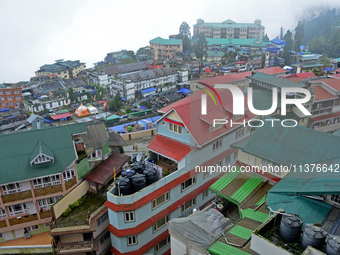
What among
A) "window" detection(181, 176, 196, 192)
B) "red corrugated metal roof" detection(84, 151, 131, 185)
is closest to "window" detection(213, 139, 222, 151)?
"window" detection(181, 176, 196, 192)

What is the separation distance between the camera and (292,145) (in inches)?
688

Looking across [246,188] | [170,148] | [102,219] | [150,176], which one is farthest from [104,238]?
[246,188]

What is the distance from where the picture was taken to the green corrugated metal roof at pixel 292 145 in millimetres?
16141

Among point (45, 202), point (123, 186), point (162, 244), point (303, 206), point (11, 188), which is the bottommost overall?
point (162, 244)

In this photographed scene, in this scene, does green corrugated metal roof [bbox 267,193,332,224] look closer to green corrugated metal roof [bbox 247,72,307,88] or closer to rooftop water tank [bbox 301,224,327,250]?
rooftop water tank [bbox 301,224,327,250]

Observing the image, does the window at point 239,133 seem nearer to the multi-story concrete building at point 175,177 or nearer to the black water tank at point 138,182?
the multi-story concrete building at point 175,177

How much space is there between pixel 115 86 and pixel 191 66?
27.5 m

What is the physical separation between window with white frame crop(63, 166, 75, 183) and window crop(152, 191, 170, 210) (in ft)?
23.2

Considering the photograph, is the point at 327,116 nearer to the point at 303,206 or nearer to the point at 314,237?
the point at 303,206

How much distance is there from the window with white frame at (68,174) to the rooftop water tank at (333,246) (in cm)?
1740

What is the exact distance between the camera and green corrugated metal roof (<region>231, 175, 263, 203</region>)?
17453mm

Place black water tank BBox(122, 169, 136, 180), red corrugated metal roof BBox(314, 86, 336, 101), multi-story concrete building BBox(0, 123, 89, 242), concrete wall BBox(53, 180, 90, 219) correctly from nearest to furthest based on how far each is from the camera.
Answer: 1. black water tank BBox(122, 169, 136, 180)
2. concrete wall BBox(53, 180, 90, 219)
3. multi-story concrete building BBox(0, 123, 89, 242)
4. red corrugated metal roof BBox(314, 86, 336, 101)

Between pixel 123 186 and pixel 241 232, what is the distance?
7763 millimetres

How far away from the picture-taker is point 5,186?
62.7 feet
